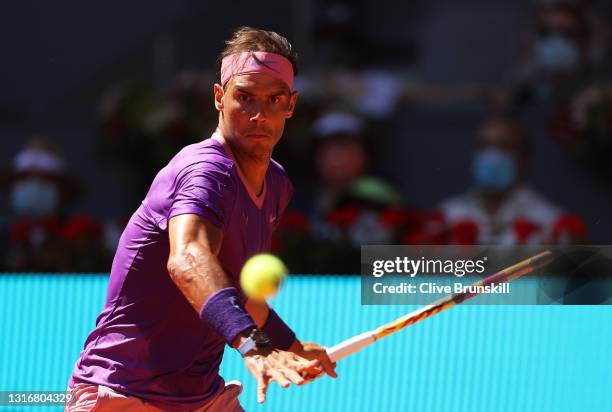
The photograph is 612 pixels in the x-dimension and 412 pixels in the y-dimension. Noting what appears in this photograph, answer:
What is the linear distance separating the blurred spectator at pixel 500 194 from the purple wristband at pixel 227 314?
4.70 m

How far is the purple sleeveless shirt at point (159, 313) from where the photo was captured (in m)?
3.24

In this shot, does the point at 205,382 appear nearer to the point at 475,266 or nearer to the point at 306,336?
the point at 306,336

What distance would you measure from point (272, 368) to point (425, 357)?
9.14 ft

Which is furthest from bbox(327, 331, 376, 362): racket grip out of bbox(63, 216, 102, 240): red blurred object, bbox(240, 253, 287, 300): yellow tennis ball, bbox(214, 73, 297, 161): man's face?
bbox(63, 216, 102, 240): red blurred object

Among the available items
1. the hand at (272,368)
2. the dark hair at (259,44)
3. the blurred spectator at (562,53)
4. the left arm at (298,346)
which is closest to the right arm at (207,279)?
the hand at (272,368)

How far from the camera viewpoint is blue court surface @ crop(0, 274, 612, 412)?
5.10 m

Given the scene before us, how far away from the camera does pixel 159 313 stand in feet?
10.9

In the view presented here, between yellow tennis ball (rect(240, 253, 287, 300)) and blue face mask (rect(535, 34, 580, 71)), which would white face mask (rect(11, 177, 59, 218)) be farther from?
yellow tennis ball (rect(240, 253, 287, 300))

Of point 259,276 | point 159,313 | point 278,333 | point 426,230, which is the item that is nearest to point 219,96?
point 259,276

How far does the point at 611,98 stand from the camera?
869cm

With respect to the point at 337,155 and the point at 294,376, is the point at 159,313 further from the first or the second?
the point at 337,155

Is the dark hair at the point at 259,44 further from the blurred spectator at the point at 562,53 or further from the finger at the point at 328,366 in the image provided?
the blurred spectator at the point at 562,53

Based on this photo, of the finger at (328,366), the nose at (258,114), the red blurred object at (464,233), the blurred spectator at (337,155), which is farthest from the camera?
the blurred spectator at (337,155)

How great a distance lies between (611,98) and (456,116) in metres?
1.42
